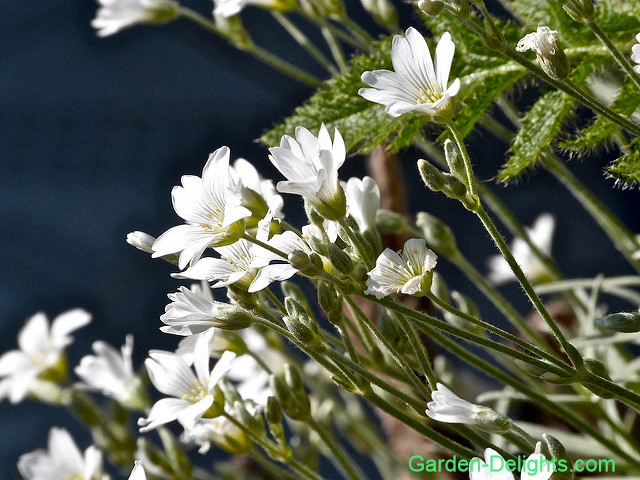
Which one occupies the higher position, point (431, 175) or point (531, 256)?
point (431, 175)

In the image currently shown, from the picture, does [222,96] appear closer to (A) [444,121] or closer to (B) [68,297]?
(B) [68,297]

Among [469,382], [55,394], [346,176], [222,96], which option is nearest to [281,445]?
[55,394]

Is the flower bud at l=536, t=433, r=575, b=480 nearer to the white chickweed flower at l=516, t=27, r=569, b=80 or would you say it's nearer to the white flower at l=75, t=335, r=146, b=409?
the white chickweed flower at l=516, t=27, r=569, b=80

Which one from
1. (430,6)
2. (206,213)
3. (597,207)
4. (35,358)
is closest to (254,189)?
(206,213)

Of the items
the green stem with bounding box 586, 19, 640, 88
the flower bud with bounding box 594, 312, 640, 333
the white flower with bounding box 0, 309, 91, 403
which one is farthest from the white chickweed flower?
Result: the white flower with bounding box 0, 309, 91, 403

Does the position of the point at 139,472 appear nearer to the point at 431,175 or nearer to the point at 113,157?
the point at 431,175

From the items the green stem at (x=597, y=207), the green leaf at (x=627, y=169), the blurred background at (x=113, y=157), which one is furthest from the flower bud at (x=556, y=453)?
the blurred background at (x=113, y=157)
